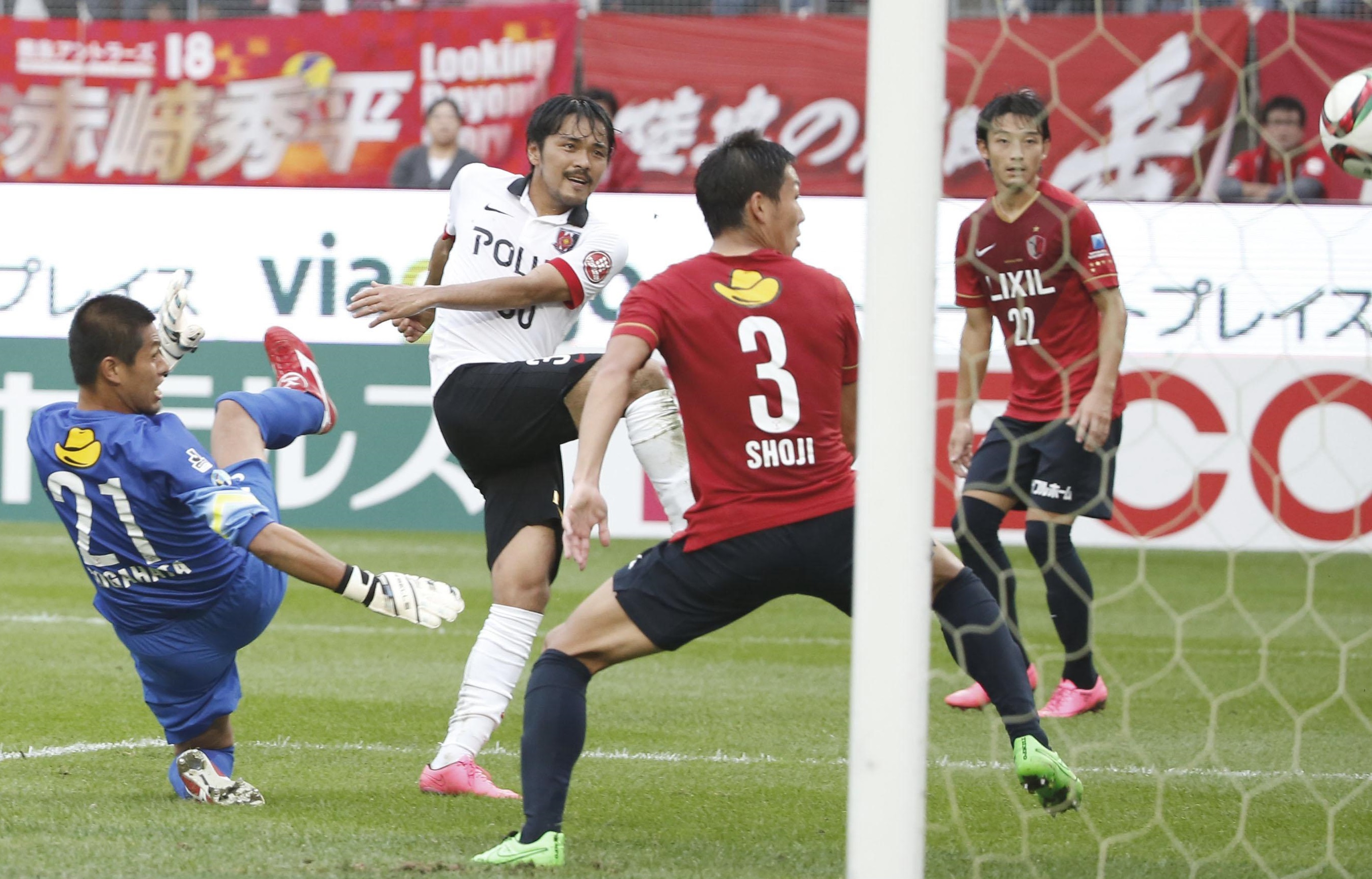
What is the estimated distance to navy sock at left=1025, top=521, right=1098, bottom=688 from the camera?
5.75 m

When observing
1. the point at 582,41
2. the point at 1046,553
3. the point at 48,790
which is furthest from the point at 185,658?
the point at 582,41

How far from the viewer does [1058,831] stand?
160 inches

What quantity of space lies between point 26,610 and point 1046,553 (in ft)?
14.7

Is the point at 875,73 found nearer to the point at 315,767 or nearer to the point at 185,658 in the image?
the point at 185,658

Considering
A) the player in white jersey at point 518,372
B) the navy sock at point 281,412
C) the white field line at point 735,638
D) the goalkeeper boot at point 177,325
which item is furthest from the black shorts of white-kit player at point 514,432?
the white field line at point 735,638

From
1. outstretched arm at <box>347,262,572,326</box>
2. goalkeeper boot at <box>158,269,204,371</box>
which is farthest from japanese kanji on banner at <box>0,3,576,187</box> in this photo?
outstretched arm at <box>347,262,572,326</box>

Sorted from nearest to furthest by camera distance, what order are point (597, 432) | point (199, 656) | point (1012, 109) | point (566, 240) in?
point (597, 432)
point (199, 656)
point (566, 240)
point (1012, 109)

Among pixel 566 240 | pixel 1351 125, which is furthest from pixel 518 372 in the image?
pixel 1351 125

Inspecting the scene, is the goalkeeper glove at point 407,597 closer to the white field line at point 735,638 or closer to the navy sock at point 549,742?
the navy sock at point 549,742

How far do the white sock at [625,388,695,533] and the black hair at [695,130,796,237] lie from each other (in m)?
0.97

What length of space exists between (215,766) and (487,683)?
2.36 ft

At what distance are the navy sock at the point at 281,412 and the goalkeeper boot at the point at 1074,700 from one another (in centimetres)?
267

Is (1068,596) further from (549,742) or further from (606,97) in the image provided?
(606,97)

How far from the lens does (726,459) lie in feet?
11.4
